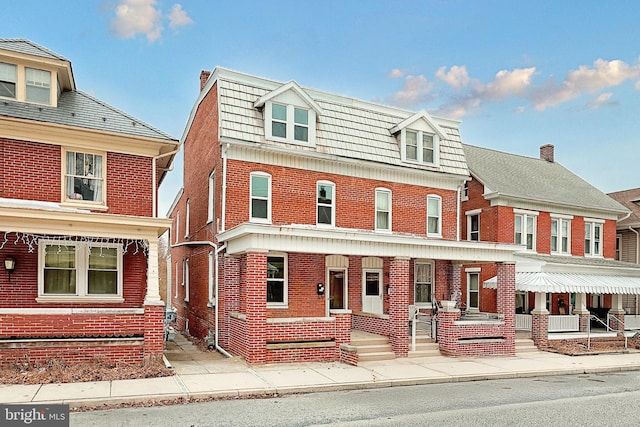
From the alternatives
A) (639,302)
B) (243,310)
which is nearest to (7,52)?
(243,310)

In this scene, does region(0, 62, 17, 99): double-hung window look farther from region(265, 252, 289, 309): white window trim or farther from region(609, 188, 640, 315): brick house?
region(609, 188, 640, 315): brick house

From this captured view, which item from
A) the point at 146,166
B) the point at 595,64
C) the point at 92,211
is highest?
the point at 595,64

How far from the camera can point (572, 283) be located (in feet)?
67.7

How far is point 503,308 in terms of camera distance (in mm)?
18359

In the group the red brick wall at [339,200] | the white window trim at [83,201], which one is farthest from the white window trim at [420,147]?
the white window trim at [83,201]

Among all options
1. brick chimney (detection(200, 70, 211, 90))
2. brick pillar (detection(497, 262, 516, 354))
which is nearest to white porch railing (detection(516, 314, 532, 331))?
brick pillar (detection(497, 262, 516, 354))

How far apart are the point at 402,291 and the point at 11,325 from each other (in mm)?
10620

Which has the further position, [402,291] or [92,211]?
[402,291]

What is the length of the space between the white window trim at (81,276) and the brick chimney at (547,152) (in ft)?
84.8

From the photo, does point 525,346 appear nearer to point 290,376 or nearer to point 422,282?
point 422,282

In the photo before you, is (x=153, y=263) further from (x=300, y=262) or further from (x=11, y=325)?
(x=300, y=262)

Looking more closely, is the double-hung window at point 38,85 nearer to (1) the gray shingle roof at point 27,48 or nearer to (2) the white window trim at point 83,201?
(1) the gray shingle roof at point 27,48

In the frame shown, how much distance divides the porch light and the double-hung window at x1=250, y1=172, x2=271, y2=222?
22.6 ft

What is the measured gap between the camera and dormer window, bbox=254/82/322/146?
58.0 feet
